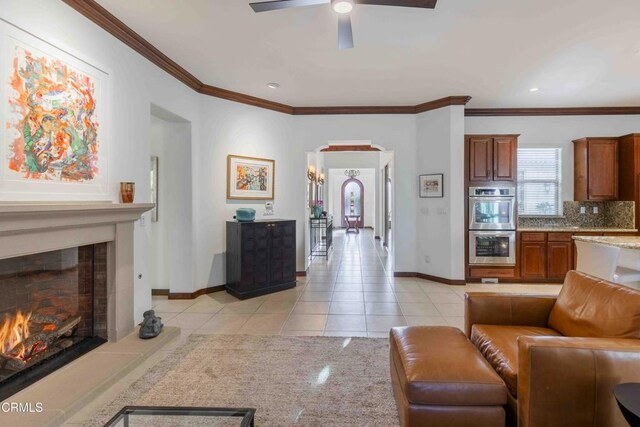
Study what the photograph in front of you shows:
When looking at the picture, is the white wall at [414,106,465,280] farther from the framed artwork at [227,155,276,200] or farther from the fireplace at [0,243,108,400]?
the fireplace at [0,243,108,400]

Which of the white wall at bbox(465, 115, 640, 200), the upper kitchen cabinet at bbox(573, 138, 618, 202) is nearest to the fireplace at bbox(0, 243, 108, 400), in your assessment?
the white wall at bbox(465, 115, 640, 200)

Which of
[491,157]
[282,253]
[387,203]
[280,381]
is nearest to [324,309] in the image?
[282,253]

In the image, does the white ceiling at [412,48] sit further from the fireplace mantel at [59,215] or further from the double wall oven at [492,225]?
the fireplace mantel at [59,215]

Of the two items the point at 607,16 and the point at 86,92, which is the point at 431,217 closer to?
the point at 607,16

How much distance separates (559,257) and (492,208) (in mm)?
1328

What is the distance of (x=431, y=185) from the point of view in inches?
203

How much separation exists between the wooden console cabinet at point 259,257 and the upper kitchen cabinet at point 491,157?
3082mm

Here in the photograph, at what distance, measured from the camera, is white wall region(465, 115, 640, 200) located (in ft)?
17.5

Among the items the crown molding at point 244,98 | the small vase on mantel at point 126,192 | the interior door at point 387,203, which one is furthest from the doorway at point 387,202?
the small vase on mantel at point 126,192

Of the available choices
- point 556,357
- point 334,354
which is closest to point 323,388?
point 334,354

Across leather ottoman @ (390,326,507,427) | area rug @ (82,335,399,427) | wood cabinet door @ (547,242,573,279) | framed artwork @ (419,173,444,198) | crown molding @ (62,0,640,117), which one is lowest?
area rug @ (82,335,399,427)

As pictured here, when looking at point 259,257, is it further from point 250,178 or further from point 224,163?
point 224,163

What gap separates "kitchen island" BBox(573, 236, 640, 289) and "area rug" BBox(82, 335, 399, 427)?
98.2 inches
